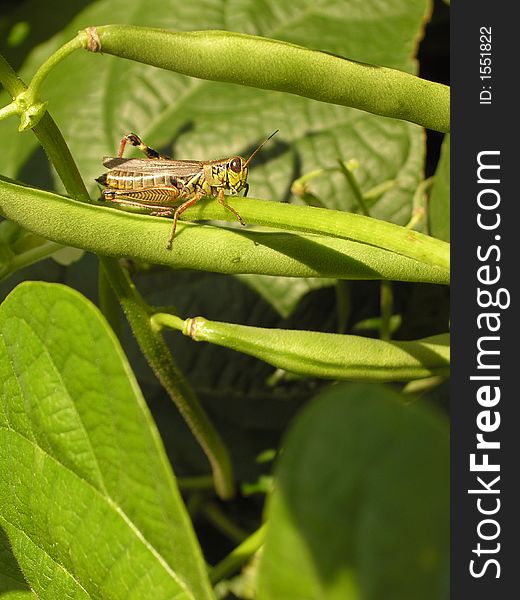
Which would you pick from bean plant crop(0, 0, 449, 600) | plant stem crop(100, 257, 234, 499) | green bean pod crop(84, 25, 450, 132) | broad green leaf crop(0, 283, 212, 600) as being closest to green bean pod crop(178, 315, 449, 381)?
bean plant crop(0, 0, 449, 600)

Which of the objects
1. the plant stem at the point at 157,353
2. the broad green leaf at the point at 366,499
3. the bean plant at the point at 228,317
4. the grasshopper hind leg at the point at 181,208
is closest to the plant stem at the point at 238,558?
the bean plant at the point at 228,317

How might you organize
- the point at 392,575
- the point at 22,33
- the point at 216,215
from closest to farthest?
1. the point at 392,575
2. the point at 216,215
3. the point at 22,33

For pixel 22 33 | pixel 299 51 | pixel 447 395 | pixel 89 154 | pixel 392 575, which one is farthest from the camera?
pixel 22 33

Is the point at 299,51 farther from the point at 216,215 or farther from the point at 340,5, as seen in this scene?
the point at 340,5

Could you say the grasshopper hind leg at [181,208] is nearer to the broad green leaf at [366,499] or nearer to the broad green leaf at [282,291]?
A: the broad green leaf at [282,291]

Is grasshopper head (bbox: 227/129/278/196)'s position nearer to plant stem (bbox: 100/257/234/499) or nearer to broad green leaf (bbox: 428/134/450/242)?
plant stem (bbox: 100/257/234/499)

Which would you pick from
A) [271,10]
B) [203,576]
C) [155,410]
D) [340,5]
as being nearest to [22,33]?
[271,10]
